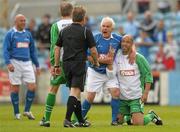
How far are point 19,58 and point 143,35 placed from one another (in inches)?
379

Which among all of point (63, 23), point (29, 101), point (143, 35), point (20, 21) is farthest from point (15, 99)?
point (143, 35)

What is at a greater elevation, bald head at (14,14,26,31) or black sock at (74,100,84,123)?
bald head at (14,14,26,31)

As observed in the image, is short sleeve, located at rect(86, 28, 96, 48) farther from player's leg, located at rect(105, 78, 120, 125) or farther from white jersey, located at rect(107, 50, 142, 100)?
player's leg, located at rect(105, 78, 120, 125)

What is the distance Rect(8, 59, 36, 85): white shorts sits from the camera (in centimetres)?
1850

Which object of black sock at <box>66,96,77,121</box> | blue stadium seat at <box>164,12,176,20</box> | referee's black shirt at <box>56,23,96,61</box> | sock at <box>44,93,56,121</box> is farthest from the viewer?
blue stadium seat at <box>164,12,176,20</box>

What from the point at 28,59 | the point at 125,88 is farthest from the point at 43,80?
the point at 125,88

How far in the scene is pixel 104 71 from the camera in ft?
50.7

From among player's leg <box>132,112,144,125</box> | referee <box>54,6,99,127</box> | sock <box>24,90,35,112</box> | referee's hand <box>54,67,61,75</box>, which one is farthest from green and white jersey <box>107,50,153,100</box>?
sock <box>24,90,35,112</box>

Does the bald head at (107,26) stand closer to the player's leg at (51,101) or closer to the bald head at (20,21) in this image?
the player's leg at (51,101)

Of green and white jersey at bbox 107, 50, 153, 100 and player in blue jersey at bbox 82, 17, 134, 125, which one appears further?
green and white jersey at bbox 107, 50, 153, 100

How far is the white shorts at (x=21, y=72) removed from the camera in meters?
18.5

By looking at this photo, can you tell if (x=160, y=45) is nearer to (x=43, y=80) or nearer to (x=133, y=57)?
(x=43, y=80)

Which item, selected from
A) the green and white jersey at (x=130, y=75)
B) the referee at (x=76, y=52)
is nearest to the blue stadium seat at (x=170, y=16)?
the green and white jersey at (x=130, y=75)

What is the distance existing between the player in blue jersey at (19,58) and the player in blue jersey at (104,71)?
2.98 metres
